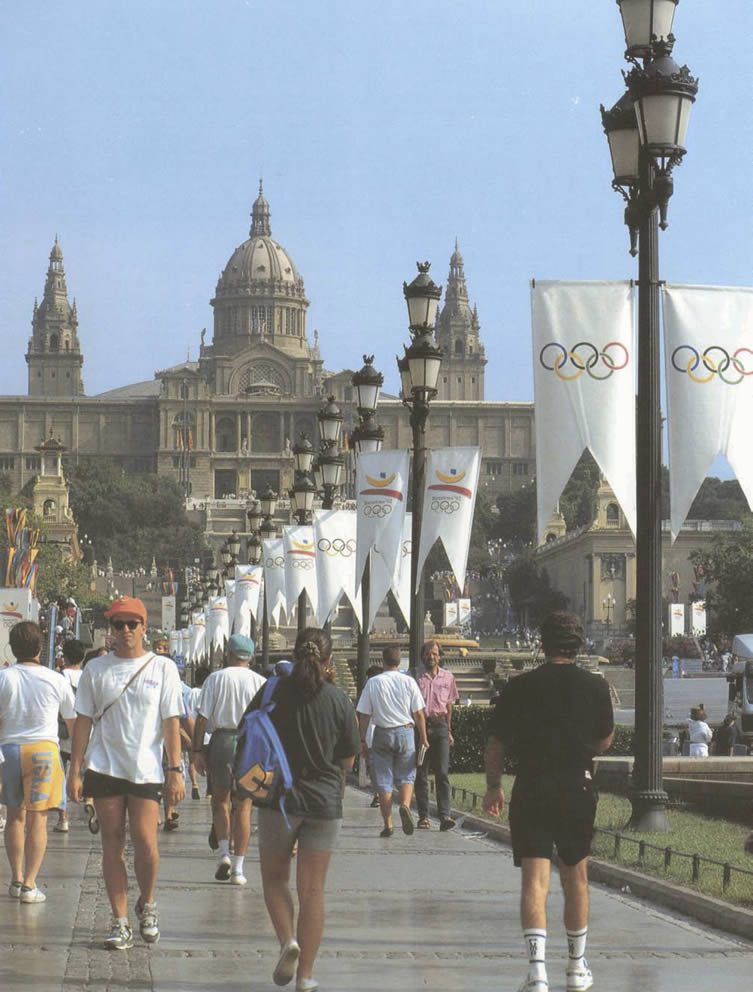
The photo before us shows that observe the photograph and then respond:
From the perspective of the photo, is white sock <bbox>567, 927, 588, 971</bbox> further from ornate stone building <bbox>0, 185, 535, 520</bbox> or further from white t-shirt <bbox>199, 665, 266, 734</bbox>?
ornate stone building <bbox>0, 185, 535, 520</bbox>

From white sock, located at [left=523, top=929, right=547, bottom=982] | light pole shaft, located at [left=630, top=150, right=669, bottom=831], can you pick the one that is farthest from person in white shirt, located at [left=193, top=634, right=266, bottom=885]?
white sock, located at [left=523, top=929, right=547, bottom=982]

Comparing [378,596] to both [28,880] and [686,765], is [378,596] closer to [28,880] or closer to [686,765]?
[686,765]

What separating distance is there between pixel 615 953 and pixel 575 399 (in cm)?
495

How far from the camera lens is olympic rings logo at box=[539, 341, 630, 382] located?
44.5ft

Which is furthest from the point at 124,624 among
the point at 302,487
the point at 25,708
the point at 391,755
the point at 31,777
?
the point at 302,487

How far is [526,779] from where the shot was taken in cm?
830

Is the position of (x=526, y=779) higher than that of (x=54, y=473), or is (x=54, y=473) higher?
(x=54, y=473)

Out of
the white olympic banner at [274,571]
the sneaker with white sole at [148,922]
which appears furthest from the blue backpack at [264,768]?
the white olympic banner at [274,571]

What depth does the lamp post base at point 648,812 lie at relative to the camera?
44.2 feet

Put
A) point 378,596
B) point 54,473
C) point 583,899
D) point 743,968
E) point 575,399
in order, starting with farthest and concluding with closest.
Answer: point 54,473, point 378,596, point 575,399, point 743,968, point 583,899

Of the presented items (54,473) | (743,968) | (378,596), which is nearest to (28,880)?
(743,968)

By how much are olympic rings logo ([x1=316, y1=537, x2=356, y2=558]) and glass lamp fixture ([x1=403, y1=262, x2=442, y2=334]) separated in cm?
636

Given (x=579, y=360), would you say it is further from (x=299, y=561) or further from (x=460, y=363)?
(x=460, y=363)

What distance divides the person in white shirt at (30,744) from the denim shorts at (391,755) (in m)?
4.66
